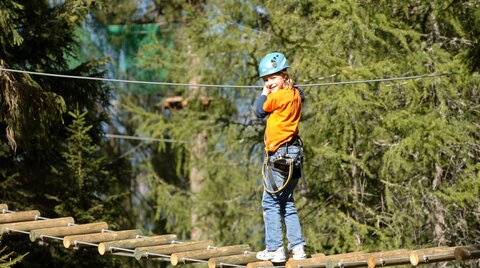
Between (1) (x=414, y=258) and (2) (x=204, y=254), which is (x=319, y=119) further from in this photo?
(1) (x=414, y=258)

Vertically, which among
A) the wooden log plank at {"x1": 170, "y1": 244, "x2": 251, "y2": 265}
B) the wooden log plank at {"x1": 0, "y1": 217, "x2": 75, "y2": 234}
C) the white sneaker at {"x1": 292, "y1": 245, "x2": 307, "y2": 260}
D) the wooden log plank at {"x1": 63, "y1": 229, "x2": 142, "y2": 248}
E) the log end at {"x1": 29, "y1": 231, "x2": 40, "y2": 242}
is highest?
the wooden log plank at {"x1": 0, "y1": 217, "x2": 75, "y2": 234}

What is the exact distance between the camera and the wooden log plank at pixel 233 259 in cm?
773

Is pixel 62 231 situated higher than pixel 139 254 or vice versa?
pixel 62 231

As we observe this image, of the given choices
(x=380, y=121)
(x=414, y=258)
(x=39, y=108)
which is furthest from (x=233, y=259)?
(x=380, y=121)

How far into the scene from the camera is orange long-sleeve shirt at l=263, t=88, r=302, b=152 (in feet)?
25.2

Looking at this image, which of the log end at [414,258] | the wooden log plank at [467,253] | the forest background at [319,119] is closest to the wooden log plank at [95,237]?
the forest background at [319,119]

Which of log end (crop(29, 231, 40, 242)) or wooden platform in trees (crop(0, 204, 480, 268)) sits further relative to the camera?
log end (crop(29, 231, 40, 242))

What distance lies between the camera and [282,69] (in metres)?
7.74

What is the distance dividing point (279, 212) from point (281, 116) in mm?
676

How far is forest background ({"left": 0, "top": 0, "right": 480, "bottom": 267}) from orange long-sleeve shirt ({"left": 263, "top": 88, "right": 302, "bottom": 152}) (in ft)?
10.0

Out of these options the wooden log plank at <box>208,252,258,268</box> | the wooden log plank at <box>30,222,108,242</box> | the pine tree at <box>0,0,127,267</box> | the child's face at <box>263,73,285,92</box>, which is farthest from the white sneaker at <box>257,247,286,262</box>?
the pine tree at <box>0,0,127,267</box>

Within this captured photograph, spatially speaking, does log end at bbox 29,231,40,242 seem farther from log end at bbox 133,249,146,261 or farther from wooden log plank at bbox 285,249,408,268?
wooden log plank at bbox 285,249,408,268

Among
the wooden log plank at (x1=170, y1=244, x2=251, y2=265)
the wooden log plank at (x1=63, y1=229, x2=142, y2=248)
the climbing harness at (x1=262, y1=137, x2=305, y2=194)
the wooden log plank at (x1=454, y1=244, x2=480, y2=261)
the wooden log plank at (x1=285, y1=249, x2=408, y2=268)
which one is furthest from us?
the wooden log plank at (x1=63, y1=229, x2=142, y2=248)

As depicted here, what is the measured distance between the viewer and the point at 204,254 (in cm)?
797
